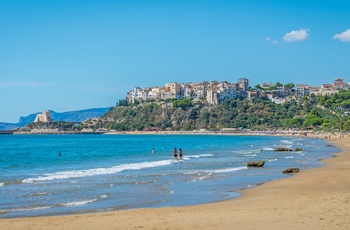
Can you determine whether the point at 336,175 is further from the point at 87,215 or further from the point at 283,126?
the point at 283,126

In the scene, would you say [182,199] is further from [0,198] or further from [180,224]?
[0,198]

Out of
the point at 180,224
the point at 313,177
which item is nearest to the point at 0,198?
the point at 180,224

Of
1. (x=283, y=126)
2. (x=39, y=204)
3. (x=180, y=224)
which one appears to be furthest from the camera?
(x=283, y=126)

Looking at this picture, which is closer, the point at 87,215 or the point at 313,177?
the point at 87,215

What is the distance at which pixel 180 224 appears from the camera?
545 inches

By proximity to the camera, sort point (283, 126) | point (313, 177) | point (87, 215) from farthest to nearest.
Answer: point (283, 126) < point (313, 177) < point (87, 215)

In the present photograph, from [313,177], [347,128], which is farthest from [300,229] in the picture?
[347,128]

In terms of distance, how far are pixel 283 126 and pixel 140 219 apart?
167m

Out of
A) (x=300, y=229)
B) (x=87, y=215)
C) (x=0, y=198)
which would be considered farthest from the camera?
(x=0, y=198)

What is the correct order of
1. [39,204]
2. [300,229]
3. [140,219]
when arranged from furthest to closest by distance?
[39,204] < [140,219] < [300,229]

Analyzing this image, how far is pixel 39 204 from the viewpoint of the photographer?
19375 mm

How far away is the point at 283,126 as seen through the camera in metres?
177

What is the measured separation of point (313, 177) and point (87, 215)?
15.8 meters

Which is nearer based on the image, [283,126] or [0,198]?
[0,198]
